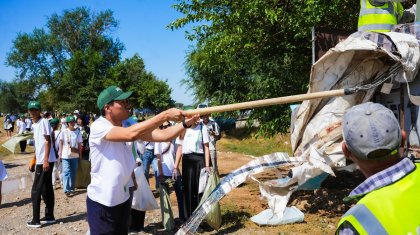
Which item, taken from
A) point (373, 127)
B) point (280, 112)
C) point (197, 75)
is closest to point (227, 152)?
point (197, 75)

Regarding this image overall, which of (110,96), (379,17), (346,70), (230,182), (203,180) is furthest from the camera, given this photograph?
(203,180)

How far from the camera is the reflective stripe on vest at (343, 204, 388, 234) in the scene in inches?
48.3

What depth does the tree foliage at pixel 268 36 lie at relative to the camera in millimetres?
6285

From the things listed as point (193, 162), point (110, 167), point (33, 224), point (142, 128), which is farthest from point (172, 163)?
point (142, 128)

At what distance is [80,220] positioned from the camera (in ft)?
22.1

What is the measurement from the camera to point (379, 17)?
4613mm

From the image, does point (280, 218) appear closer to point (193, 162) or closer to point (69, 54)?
point (193, 162)

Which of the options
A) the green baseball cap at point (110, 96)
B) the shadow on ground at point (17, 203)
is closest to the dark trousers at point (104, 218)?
the green baseball cap at point (110, 96)

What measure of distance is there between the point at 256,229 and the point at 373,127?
4.71 meters

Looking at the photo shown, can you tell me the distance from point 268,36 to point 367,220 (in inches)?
230

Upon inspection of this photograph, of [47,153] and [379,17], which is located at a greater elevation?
[379,17]

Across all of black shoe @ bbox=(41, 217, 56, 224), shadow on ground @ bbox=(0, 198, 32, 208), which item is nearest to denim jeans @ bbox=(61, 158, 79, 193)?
shadow on ground @ bbox=(0, 198, 32, 208)

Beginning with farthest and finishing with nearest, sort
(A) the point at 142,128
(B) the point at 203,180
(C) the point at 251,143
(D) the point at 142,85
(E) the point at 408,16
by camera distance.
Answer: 1. (D) the point at 142,85
2. (C) the point at 251,143
3. (B) the point at 203,180
4. (E) the point at 408,16
5. (A) the point at 142,128

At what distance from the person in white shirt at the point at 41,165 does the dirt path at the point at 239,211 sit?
393 mm
